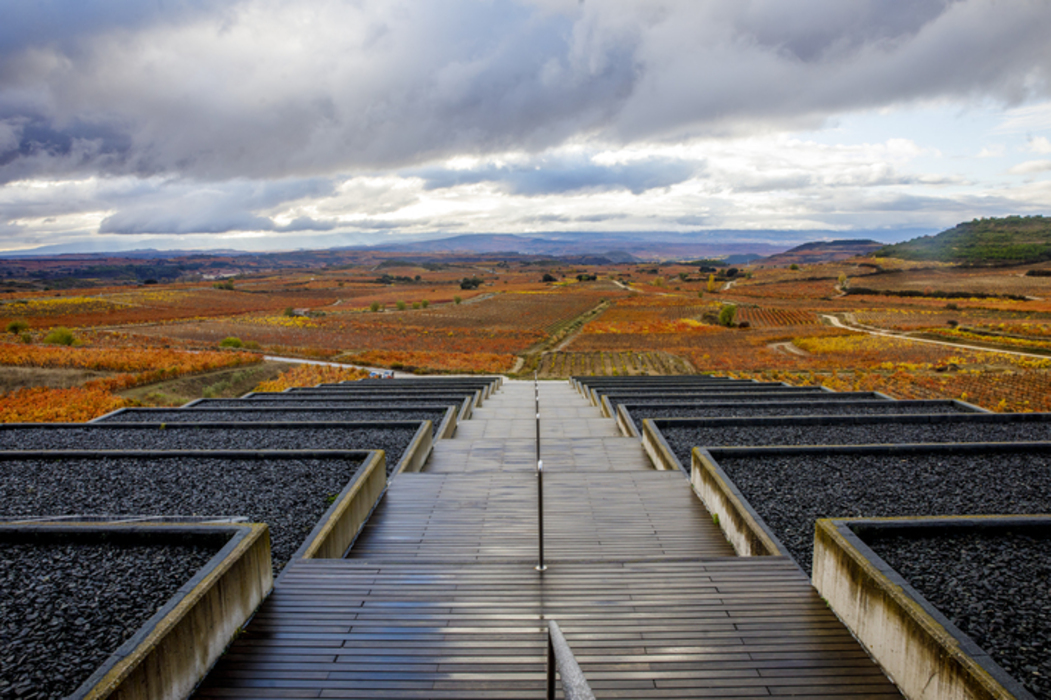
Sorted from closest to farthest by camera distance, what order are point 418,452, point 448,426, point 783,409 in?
point 418,452
point 448,426
point 783,409

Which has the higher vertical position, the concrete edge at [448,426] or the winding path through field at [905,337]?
the concrete edge at [448,426]

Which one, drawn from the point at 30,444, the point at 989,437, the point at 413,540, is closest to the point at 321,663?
the point at 413,540

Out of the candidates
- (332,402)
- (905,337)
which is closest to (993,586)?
(332,402)

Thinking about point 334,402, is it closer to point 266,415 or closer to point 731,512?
point 266,415

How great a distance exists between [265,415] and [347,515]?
914cm

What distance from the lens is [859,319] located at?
230 ft

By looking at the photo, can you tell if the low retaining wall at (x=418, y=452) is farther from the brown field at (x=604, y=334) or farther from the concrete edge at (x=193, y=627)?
the brown field at (x=604, y=334)

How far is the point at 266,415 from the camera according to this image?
47.3 feet

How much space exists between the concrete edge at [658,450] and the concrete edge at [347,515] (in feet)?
15.0

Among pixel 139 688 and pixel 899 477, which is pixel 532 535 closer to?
pixel 139 688

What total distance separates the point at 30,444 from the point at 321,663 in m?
11.5

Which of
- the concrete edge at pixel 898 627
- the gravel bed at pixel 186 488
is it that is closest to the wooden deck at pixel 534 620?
the concrete edge at pixel 898 627

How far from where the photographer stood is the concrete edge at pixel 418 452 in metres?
9.12

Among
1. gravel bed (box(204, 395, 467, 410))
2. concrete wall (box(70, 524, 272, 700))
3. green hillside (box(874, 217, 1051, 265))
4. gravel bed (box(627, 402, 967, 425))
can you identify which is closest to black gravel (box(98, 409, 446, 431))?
gravel bed (box(204, 395, 467, 410))
